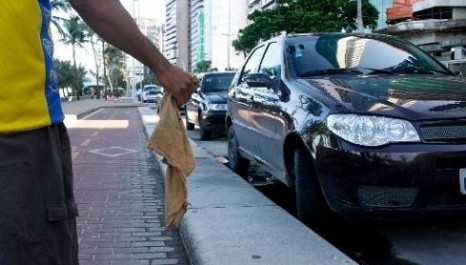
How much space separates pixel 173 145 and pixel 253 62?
4.69 m

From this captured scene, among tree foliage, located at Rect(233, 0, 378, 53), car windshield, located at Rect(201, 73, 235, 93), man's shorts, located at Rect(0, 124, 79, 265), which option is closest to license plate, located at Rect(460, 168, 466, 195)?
man's shorts, located at Rect(0, 124, 79, 265)

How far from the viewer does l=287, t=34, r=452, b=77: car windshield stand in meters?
5.14

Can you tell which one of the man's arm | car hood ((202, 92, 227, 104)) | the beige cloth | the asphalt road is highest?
the man's arm

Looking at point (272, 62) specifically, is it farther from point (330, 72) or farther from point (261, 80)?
point (330, 72)

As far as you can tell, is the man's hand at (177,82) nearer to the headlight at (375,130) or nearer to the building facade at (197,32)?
the headlight at (375,130)

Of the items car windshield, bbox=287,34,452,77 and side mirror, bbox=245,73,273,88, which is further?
side mirror, bbox=245,73,273,88

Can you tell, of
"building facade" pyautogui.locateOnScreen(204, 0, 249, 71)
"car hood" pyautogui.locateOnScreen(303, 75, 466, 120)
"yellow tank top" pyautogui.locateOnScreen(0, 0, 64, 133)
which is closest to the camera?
"yellow tank top" pyautogui.locateOnScreen(0, 0, 64, 133)

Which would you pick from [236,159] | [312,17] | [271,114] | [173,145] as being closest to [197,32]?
[312,17]

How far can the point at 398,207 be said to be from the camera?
3744mm

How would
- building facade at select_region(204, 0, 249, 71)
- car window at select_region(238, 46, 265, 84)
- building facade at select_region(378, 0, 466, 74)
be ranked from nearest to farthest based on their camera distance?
1. car window at select_region(238, 46, 265, 84)
2. building facade at select_region(378, 0, 466, 74)
3. building facade at select_region(204, 0, 249, 71)

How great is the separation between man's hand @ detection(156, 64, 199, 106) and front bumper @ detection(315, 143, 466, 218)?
78.8 inches

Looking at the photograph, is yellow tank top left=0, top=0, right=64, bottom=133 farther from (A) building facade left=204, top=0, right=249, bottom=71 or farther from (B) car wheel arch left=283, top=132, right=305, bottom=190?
(A) building facade left=204, top=0, right=249, bottom=71

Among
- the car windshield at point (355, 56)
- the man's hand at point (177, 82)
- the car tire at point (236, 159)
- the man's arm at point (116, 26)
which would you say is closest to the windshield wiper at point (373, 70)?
the car windshield at point (355, 56)

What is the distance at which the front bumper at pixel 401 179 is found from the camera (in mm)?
3656
